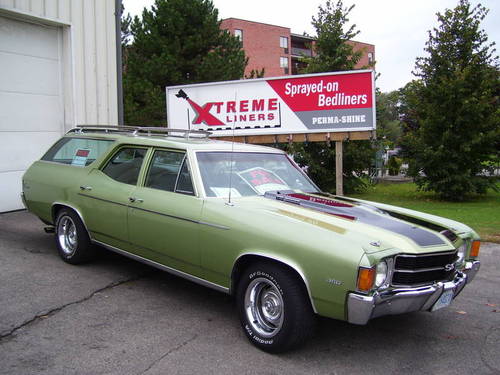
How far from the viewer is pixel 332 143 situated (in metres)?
16.4

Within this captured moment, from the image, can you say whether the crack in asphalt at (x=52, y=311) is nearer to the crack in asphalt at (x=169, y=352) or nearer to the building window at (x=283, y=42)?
the crack in asphalt at (x=169, y=352)

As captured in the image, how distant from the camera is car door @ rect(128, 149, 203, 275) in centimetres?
429

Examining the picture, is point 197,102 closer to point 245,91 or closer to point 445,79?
point 245,91

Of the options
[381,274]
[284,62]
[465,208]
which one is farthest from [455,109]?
[284,62]

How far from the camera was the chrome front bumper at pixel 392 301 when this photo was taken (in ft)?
10.6

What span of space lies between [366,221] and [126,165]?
2.77m

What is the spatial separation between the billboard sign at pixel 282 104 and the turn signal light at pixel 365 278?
265 inches

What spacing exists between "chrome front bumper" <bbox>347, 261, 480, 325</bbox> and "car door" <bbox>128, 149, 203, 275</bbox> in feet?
4.98

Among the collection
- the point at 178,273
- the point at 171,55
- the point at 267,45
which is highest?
the point at 267,45

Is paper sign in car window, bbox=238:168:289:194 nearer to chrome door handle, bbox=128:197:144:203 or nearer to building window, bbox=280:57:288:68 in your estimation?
chrome door handle, bbox=128:197:144:203

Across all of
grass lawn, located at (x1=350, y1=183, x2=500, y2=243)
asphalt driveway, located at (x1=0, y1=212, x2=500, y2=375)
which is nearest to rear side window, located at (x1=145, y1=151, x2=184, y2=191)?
asphalt driveway, located at (x1=0, y1=212, x2=500, y2=375)

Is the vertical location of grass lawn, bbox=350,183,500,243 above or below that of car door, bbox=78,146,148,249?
below

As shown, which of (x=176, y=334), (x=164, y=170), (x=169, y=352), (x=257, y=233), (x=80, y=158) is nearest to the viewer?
(x=169, y=352)

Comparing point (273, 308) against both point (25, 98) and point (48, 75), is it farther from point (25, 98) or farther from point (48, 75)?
point (48, 75)
